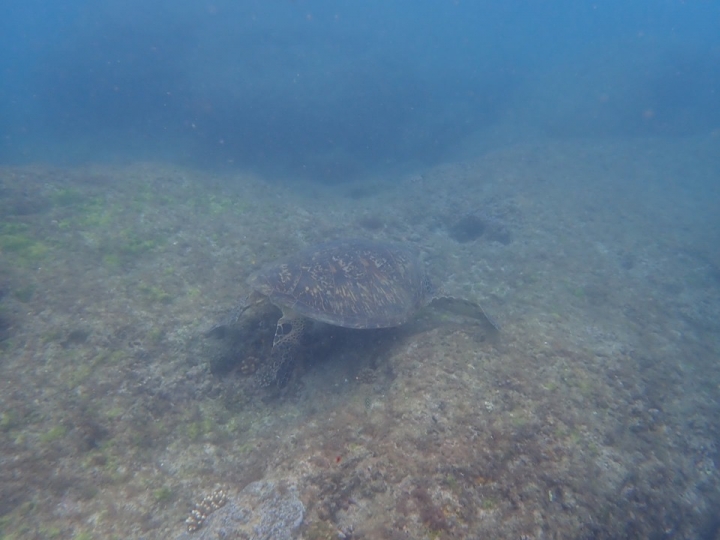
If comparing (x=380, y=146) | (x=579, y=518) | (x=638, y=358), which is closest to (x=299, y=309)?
(x=579, y=518)

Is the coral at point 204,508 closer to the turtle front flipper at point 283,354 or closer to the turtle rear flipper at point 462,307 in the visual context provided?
the turtle front flipper at point 283,354

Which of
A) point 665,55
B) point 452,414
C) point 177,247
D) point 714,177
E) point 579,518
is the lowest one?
point 714,177

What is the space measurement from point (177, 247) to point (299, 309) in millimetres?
4816

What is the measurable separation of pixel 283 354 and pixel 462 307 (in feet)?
12.1

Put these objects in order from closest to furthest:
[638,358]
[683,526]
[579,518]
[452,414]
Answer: [579,518] < [683,526] < [452,414] < [638,358]

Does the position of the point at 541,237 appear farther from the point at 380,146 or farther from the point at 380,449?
the point at 380,146

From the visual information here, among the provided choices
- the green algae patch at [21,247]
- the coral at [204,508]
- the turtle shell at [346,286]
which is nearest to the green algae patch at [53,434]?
the coral at [204,508]

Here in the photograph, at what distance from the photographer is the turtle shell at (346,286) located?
20.4 feet

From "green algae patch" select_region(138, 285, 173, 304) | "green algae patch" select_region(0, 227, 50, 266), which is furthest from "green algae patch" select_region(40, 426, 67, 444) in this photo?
"green algae patch" select_region(0, 227, 50, 266)

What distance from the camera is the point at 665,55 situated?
31.3 metres

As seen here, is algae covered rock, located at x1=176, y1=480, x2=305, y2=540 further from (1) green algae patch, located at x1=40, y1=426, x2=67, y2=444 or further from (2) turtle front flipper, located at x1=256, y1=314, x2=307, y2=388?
(1) green algae patch, located at x1=40, y1=426, x2=67, y2=444

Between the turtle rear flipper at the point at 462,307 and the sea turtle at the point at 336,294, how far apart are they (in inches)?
0.8

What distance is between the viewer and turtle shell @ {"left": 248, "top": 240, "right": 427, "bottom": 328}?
6223 millimetres

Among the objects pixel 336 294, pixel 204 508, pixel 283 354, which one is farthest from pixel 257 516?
pixel 336 294
